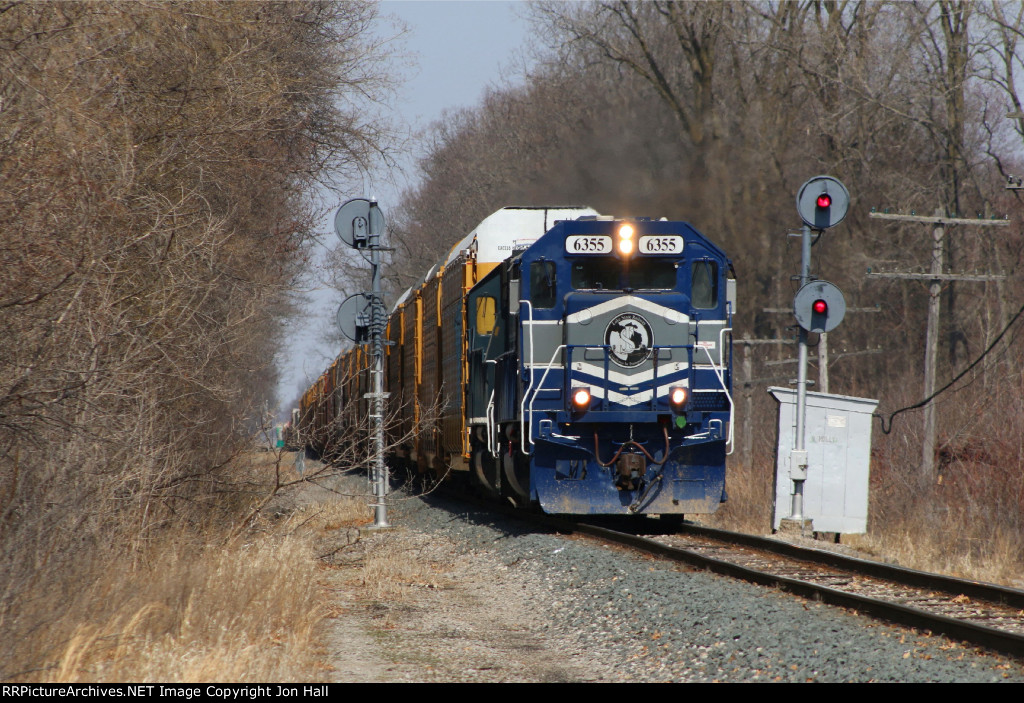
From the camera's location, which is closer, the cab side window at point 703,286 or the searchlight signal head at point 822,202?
the cab side window at point 703,286

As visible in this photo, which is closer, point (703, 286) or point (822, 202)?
point (703, 286)

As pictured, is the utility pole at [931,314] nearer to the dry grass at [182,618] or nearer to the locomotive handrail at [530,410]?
the locomotive handrail at [530,410]

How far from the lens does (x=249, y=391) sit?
45.4 ft

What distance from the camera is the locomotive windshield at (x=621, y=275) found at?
11383mm

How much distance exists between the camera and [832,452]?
12.9 metres

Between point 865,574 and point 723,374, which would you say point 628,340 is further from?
point 865,574

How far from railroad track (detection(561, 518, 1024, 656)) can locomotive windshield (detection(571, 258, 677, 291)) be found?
2599mm

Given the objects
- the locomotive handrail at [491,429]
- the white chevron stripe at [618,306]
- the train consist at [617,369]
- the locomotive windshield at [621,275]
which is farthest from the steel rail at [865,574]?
the locomotive windshield at [621,275]

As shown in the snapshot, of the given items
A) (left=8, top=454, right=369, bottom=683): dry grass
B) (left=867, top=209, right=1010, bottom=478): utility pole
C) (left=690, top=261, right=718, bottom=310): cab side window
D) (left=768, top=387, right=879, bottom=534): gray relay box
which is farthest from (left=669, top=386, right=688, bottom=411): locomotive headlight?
(left=867, top=209, right=1010, bottom=478): utility pole

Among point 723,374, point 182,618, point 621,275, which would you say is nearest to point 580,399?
point 621,275

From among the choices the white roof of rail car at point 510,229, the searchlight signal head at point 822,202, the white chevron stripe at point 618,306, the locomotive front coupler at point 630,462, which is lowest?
the locomotive front coupler at point 630,462

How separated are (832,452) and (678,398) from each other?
291 cm

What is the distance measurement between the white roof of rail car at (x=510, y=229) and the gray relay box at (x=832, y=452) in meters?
3.48

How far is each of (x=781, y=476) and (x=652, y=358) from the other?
2781mm
